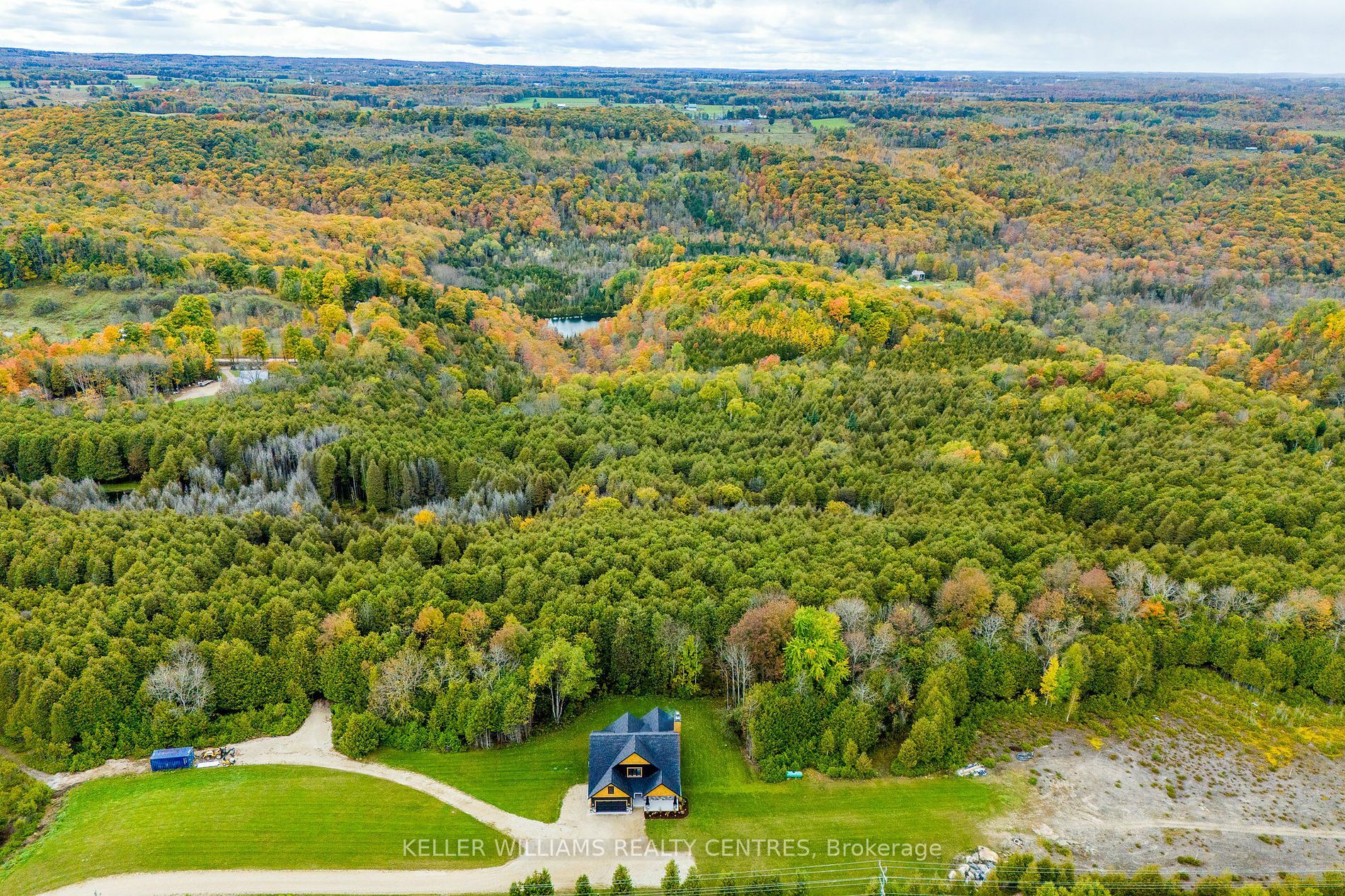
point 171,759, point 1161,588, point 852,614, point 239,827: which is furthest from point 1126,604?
point 171,759

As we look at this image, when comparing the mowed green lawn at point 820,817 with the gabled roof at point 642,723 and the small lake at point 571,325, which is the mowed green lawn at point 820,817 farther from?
the small lake at point 571,325

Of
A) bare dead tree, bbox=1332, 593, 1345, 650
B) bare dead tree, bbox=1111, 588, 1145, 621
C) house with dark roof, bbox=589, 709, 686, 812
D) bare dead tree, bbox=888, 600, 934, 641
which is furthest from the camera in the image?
bare dead tree, bbox=1111, 588, 1145, 621

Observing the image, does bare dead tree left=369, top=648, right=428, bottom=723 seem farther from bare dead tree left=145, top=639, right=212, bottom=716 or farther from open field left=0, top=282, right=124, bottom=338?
open field left=0, top=282, right=124, bottom=338

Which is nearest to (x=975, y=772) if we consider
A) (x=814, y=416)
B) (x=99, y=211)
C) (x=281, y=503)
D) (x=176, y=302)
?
(x=814, y=416)

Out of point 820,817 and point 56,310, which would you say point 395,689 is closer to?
point 820,817

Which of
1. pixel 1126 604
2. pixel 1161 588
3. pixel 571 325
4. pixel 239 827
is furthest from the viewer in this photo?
pixel 571 325

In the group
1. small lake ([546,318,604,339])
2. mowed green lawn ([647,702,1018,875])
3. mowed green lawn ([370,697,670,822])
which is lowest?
mowed green lawn ([370,697,670,822])

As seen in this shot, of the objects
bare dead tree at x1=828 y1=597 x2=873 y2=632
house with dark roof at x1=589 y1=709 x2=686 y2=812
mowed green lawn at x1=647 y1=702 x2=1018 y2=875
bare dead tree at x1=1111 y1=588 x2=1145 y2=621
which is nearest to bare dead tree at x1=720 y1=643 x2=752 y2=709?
mowed green lawn at x1=647 y1=702 x2=1018 y2=875
